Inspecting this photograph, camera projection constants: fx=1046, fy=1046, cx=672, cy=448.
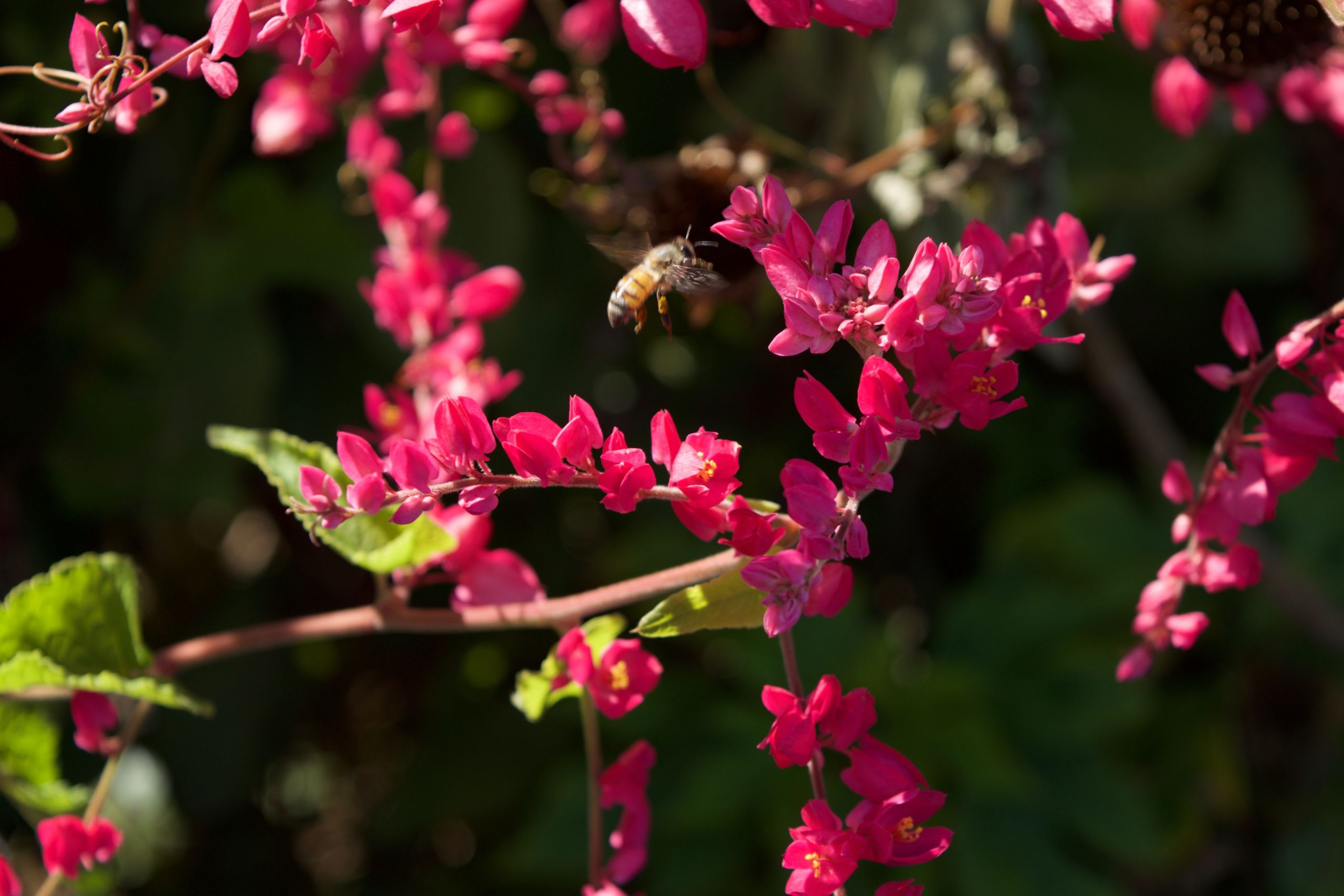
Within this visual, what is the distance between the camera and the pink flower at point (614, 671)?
1.36ft

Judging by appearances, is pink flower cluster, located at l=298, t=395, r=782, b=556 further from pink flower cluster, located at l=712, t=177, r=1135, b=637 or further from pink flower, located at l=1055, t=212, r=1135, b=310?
pink flower, located at l=1055, t=212, r=1135, b=310

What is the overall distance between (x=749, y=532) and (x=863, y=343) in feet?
0.23

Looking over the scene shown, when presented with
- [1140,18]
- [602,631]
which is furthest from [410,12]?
[1140,18]

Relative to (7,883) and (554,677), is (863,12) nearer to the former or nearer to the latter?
(554,677)

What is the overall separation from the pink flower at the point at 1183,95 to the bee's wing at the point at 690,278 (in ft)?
1.06

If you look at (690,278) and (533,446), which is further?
(690,278)

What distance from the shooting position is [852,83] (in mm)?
815

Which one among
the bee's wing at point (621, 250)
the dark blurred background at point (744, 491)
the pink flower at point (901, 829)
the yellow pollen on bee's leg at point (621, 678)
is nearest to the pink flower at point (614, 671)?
the yellow pollen on bee's leg at point (621, 678)

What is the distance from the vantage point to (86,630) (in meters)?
0.48

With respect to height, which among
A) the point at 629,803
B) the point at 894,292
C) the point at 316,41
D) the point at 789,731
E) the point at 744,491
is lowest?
the point at 744,491

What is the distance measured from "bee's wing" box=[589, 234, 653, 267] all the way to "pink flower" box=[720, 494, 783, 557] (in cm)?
22

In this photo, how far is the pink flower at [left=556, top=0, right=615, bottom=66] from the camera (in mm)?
673

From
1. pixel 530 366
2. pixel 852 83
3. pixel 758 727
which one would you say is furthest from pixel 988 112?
pixel 758 727

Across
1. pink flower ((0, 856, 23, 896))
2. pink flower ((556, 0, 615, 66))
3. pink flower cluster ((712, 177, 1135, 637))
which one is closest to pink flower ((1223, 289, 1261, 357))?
pink flower cluster ((712, 177, 1135, 637))
